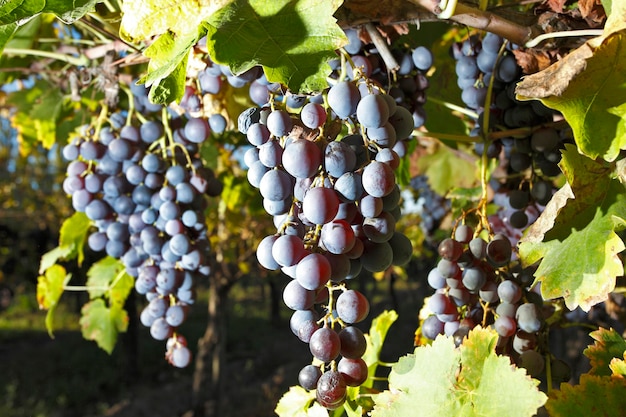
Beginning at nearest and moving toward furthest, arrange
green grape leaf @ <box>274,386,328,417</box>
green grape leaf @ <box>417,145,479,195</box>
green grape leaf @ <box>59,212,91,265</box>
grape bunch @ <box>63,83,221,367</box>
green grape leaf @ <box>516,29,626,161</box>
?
green grape leaf @ <box>516,29,626,161</box> < green grape leaf @ <box>274,386,328,417</box> < grape bunch @ <box>63,83,221,367</box> < green grape leaf @ <box>59,212,91,265</box> < green grape leaf @ <box>417,145,479,195</box>

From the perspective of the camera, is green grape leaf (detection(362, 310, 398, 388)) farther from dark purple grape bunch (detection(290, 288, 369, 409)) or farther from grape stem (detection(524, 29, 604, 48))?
grape stem (detection(524, 29, 604, 48))

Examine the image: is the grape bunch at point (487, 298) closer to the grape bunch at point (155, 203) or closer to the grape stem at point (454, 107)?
the grape stem at point (454, 107)

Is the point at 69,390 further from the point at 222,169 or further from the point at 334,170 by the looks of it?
the point at 334,170

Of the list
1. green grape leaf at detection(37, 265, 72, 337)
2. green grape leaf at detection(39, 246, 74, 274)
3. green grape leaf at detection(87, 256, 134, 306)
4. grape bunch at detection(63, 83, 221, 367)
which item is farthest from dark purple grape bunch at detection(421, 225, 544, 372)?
green grape leaf at detection(37, 265, 72, 337)

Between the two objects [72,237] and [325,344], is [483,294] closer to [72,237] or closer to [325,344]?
[325,344]

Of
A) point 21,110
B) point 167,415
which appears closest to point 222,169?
point 21,110
